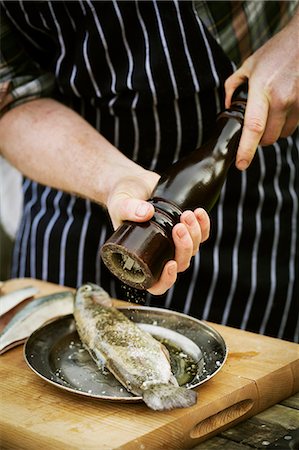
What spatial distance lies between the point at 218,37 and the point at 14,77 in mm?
584

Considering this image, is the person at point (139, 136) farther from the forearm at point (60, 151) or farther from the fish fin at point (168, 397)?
the fish fin at point (168, 397)

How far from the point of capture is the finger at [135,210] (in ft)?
5.11

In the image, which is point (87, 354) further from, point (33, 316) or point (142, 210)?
point (142, 210)

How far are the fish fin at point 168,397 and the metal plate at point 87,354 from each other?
0.04m

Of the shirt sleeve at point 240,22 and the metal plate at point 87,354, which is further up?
the shirt sleeve at point 240,22

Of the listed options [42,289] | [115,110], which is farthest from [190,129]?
[42,289]

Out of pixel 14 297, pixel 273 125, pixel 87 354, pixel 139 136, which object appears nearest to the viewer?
pixel 87 354

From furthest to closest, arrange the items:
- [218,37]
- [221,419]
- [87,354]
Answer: [218,37] < [87,354] < [221,419]

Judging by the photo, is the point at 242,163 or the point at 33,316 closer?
the point at 242,163

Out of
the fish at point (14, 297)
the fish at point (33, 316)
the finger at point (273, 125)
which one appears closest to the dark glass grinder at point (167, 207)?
the finger at point (273, 125)

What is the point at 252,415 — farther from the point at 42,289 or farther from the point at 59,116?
the point at 59,116

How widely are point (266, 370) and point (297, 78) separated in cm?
67

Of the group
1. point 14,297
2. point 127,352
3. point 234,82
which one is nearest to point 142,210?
point 127,352

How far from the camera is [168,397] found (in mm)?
1445
